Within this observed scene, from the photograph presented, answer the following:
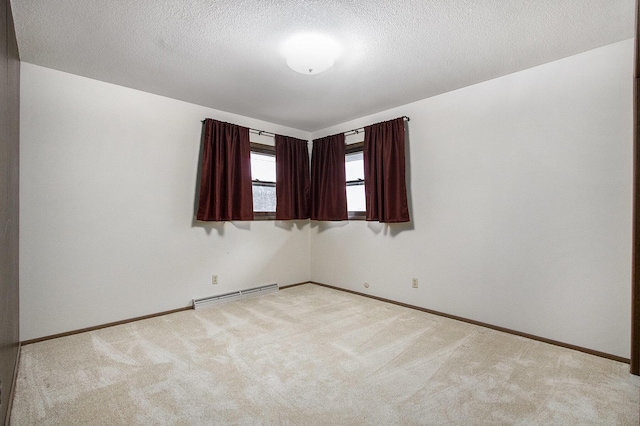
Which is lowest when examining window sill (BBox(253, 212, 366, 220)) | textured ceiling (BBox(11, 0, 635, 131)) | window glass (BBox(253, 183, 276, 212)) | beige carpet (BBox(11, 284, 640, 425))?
beige carpet (BBox(11, 284, 640, 425))

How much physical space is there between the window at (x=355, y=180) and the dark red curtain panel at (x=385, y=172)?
0.29 meters

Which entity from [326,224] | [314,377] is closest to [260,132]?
[326,224]

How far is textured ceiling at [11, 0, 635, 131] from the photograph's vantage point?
1978 mm

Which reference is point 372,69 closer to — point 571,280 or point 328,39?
point 328,39

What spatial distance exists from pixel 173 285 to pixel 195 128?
189 centimetres

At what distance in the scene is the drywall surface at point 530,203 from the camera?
238 cm

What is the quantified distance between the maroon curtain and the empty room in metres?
0.38

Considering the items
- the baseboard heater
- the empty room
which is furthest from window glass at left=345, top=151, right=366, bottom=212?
the baseboard heater

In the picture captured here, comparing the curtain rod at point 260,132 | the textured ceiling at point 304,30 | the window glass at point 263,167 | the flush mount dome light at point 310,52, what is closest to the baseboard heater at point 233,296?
the window glass at point 263,167

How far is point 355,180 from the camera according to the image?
440 centimetres

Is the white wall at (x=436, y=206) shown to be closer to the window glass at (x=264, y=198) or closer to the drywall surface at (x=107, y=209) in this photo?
the drywall surface at (x=107, y=209)

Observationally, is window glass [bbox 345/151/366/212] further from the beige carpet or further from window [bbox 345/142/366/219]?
the beige carpet

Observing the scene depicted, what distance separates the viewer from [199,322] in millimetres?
3186

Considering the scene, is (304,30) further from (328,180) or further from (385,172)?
(328,180)
